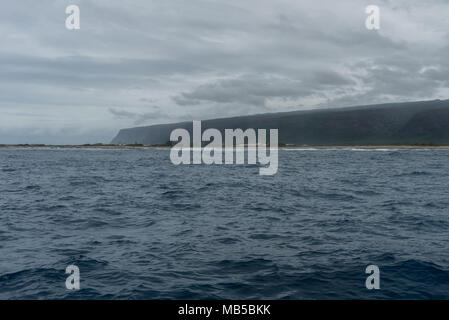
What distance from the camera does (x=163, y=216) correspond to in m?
23.6

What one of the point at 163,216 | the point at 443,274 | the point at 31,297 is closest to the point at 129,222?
the point at 163,216

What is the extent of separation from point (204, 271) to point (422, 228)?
12954mm

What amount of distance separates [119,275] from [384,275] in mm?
9396

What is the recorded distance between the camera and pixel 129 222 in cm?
2180

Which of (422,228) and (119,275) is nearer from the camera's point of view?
(119,275)

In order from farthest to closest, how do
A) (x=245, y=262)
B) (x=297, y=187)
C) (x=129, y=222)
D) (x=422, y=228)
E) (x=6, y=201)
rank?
(x=297, y=187), (x=6, y=201), (x=129, y=222), (x=422, y=228), (x=245, y=262)

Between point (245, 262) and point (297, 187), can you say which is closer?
point (245, 262)

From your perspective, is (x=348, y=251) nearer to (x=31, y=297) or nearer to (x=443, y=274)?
(x=443, y=274)

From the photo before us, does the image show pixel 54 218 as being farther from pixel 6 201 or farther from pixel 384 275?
pixel 384 275

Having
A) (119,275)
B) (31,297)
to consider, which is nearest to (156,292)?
(119,275)

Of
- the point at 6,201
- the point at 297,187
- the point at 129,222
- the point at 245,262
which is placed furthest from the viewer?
the point at 297,187

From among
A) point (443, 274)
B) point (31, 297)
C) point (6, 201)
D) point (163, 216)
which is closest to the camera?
point (31, 297)

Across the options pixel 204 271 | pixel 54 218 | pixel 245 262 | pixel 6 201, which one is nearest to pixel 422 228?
pixel 245 262

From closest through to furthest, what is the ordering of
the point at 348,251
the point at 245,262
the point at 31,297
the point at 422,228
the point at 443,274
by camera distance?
1. the point at 31,297
2. the point at 443,274
3. the point at 245,262
4. the point at 348,251
5. the point at 422,228
